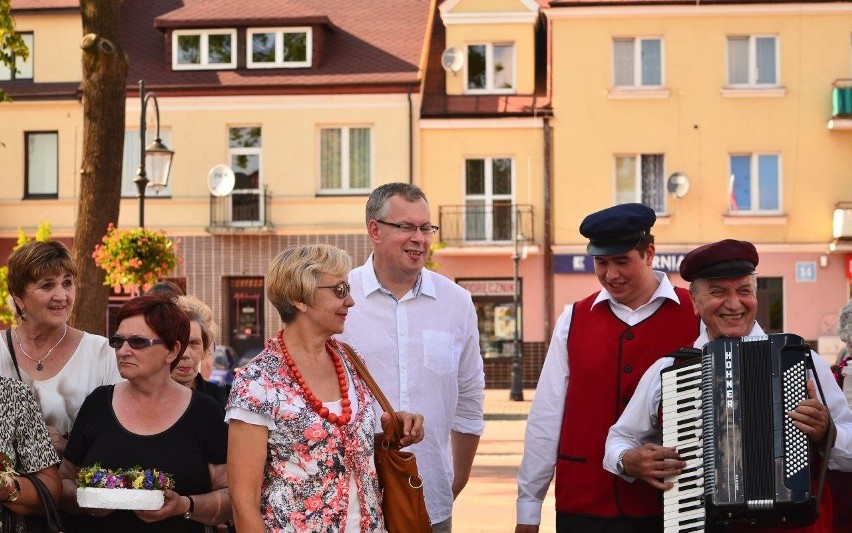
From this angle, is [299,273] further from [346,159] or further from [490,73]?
[490,73]

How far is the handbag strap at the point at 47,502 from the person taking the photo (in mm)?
4969

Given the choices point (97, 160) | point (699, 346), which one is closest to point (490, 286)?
point (97, 160)

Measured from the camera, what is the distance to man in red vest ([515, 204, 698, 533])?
18.2ft

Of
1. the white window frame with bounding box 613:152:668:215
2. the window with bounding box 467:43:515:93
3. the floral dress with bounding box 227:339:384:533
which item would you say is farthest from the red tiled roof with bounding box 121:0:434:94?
the floral dress with bounding box 227:339:384:533

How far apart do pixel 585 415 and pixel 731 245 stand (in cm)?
105

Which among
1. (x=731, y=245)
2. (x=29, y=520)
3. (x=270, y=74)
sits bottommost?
(x=29, y=520)

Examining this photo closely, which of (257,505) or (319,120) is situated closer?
(257,505)

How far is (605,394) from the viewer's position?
18.5 feet

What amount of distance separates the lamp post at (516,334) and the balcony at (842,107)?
8.48m

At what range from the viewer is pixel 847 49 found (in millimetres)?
33469

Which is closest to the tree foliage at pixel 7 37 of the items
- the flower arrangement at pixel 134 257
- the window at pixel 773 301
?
the flower arrangement at pixel 134 257

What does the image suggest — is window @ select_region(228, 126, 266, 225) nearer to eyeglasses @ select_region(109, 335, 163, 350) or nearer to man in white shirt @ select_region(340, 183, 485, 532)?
man in white shirt @ select_region(340, 183, 485, 532)

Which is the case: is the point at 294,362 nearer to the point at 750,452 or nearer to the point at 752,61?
the point at 750,452

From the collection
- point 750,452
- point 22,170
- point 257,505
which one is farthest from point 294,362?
point 22,170
